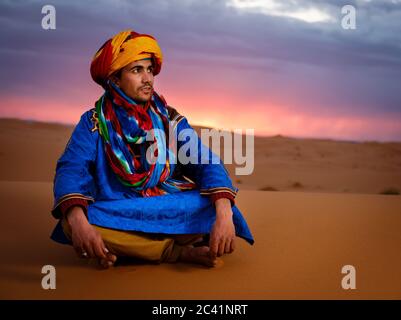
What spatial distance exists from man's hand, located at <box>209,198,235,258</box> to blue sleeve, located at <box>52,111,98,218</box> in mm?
969

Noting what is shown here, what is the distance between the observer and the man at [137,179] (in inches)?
195

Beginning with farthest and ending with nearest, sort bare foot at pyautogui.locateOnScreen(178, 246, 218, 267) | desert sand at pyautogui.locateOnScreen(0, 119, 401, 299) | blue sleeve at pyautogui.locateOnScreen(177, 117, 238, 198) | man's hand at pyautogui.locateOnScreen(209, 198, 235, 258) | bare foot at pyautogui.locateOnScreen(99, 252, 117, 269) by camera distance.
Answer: bare foot at pyautogui.locateOnScreen(178, 246, 218, 267)
blue sleeve at pyautogui.locateOnScreen(177, 117, 238, 198)
bare foot at pyautogui.locateOnScreen(99, 252, 117, 269)
man's hand at pyautogui.locateOnScreen(209, 198, 235, 258)
desert sand at pyautogui.locateOnScreen(0, 119, 401, 299)

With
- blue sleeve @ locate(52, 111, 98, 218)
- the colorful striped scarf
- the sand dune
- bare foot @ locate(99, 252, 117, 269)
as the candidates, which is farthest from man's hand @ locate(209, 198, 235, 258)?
the sand dune

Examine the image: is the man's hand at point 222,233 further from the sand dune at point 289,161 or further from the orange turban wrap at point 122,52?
the sand dune at point 289,161

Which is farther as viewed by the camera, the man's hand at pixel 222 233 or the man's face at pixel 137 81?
the man's face at pixel 137 81

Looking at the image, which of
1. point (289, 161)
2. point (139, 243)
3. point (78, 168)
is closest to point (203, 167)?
point (139, 243)

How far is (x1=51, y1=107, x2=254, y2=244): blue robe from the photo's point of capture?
4.94m

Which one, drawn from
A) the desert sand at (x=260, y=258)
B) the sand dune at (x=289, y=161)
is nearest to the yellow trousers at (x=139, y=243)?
the desert sand at (x=260, y=258)

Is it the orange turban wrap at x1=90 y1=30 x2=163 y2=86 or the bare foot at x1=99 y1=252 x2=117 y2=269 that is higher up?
the orange turban wrap at x1=90 y1=30 x2=163 y2=86

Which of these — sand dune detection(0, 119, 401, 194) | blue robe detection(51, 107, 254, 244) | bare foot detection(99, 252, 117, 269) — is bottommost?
bare foot detection(99, 252, 117, 269)

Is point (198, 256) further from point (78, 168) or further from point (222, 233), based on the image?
point (78, 168)

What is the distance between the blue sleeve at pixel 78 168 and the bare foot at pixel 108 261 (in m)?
0.45

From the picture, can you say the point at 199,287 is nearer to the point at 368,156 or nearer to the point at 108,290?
the point at 108,290

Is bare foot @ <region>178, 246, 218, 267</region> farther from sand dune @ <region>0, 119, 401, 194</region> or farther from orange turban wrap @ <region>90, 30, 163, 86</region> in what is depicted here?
sand dune @ <region>0, 119, 401, 194</region>
